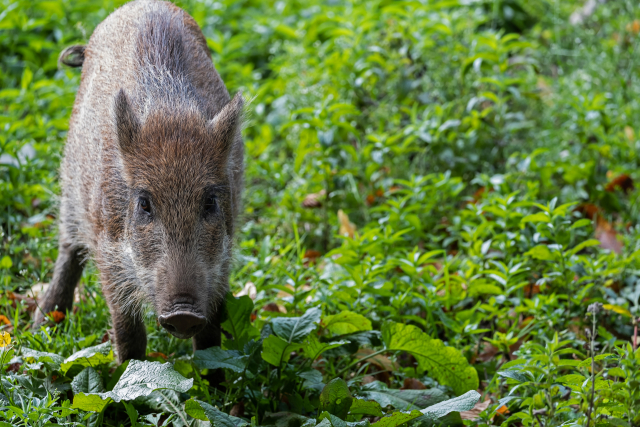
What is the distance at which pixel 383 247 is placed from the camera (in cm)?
457

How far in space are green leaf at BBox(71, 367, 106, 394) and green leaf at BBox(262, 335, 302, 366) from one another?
786 mm

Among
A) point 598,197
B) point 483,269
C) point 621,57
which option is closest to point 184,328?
point 483,269

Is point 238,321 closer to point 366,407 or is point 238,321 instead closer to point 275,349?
point 275,349

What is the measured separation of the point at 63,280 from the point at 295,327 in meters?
1.82

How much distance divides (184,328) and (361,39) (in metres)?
4.11

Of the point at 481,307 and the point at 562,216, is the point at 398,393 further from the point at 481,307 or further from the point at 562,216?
the point at 562,216

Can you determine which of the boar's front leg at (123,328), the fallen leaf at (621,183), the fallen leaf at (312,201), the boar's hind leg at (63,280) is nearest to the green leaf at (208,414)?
the boar's front leg at (123,328)

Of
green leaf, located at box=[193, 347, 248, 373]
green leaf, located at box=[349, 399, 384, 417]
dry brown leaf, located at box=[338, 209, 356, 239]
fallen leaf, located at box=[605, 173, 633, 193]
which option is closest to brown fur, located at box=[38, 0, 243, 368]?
green leaf, located at box=[193, 347, 248, 373]

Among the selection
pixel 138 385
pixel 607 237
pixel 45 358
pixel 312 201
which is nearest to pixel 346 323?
pixel 138 385

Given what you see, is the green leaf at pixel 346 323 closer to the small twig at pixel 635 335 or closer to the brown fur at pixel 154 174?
the brown fur at pixel 154 174

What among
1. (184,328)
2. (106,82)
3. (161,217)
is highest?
(106,82)

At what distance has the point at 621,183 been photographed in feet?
18.5

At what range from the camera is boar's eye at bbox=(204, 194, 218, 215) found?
343cm

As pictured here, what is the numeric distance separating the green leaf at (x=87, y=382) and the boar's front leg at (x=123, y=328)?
0.30 metres
